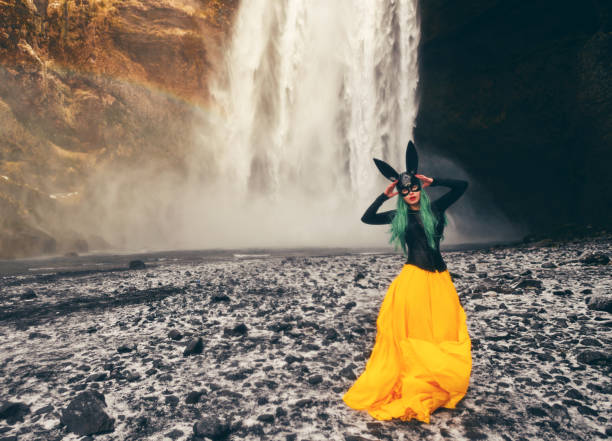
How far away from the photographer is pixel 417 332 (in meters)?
3.25

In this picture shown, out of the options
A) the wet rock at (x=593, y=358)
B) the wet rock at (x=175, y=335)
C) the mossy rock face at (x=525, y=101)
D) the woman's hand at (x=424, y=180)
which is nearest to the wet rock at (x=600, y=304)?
the wet rock at (x=593, y=358)

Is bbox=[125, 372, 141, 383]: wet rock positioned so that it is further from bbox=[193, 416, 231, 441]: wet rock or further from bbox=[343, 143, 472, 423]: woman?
bbox=[343, 143, 472, 423]: woman

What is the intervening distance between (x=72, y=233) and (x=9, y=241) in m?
5.90

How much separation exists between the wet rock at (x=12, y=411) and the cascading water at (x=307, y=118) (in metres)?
17.1

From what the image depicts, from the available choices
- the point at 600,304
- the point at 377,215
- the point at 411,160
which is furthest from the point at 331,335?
the point at 600,304

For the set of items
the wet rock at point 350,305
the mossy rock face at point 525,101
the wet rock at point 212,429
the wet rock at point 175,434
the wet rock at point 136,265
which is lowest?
the wet rock at point 175,434

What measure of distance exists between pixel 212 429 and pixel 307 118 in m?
27.5

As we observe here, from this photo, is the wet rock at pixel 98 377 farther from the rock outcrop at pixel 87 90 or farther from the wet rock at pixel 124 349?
the rock outcrop at pixel 87 90

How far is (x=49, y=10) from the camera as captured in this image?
91.1 ft

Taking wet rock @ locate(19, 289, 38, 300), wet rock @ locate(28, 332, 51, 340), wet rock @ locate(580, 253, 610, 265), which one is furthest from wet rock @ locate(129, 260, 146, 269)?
wet rock @ locate(580, 253, 610, 265)

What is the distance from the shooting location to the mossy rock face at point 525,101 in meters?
15.0

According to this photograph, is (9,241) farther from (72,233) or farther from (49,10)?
(49,10)

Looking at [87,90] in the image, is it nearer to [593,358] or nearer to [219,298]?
[219,298]

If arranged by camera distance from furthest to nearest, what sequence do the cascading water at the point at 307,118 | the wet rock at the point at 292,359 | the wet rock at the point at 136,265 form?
the cascading water at the point at 307,118 < the wet rock at the point at 136,265 < the wet rock at the point at 292,359
